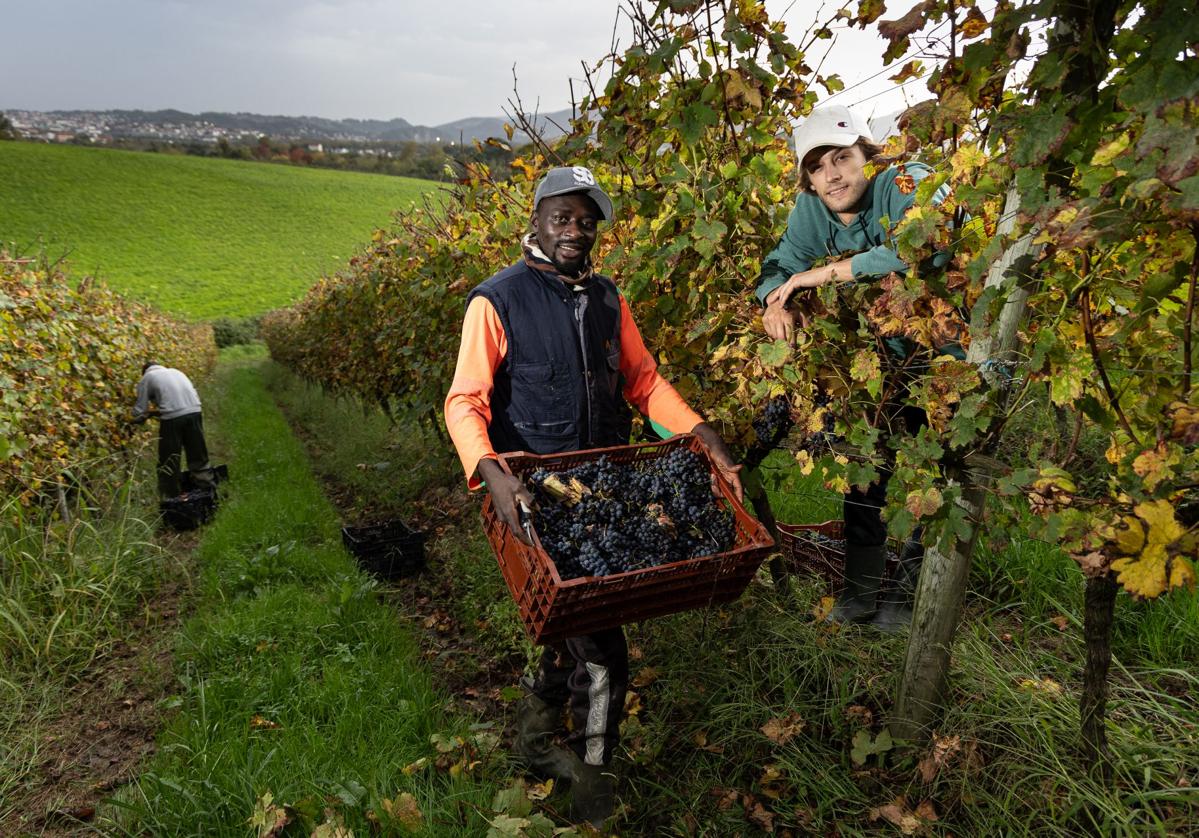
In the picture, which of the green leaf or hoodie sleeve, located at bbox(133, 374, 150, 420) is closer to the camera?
the green leaf

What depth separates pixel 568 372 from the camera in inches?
97.1

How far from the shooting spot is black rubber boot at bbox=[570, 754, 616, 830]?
98.1 inches

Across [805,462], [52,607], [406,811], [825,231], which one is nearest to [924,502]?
[805,462]

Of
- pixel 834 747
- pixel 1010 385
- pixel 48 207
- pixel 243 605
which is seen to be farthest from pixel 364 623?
pixel 48 207

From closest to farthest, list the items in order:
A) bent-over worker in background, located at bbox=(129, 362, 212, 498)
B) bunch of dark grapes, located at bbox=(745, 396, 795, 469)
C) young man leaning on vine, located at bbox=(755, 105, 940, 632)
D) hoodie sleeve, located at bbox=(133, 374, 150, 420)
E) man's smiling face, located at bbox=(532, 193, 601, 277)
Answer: young man leaning on vine, located at bbox=(755, 105, 940, 632), man's smiling face, located at bbox=(532, 193, 601, 277), bunch of dark grapes, located at bbox=(745, 396, 795, 469), hoodie sleeve, located at bbox=(133, 374, 150, 420), bent-over worker in background, located at bbox=(129, 362, 212, 498)

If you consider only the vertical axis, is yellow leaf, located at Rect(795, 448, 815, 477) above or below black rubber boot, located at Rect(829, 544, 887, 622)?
above

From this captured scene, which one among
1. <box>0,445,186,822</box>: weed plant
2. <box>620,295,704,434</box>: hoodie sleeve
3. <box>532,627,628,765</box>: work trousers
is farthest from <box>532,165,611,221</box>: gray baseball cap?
<box>0,445,186,822</box>: weed plant

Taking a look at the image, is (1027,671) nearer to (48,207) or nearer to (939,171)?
(939,171)

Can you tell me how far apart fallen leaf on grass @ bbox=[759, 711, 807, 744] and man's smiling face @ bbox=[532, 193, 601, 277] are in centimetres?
181

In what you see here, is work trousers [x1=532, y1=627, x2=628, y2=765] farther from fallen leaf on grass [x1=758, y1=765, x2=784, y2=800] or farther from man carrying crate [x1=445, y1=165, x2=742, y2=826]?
fallen leaf on grass [x1=758, y1=765, x2=784, y2=800]

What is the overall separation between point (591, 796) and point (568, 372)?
1.51 meters

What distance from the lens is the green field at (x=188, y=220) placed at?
40375mm

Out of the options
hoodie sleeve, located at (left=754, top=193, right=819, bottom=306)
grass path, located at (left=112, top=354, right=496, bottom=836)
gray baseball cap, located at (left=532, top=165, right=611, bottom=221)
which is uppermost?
gray baseball cap, located at (left=532, top=165, right=611, bottom=221)

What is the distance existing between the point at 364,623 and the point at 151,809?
1.54 metres
